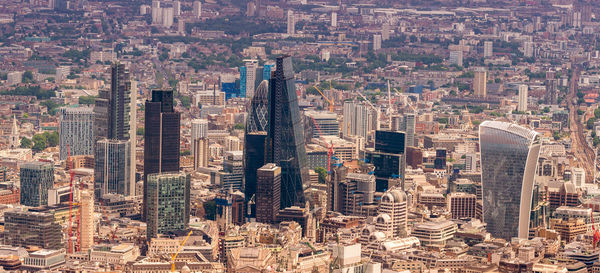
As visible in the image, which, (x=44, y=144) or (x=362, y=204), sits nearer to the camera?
(x=362, y=204)

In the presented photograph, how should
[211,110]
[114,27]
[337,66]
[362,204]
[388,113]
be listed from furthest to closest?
[114,27]
[337,66]
[211,110]
[388,113]
[362,204]

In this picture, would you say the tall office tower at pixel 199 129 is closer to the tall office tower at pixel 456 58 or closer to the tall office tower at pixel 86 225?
the tall office tower at pixel 86 225

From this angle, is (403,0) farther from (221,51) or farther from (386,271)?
(386,271)

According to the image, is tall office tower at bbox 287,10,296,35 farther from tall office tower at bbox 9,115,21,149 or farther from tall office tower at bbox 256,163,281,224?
tall office tower at bbox 256,163,281,224

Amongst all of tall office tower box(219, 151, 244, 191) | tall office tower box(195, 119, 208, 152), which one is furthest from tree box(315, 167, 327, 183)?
tall office tower box(195, 119, 208, 152)

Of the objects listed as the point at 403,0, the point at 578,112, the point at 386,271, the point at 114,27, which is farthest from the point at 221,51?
the point at 386,271

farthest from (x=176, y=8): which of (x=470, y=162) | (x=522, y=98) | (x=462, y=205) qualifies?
(x=462, y=205)

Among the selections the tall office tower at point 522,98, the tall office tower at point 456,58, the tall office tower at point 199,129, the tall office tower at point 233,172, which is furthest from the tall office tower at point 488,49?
the tall office tower at point 233,172

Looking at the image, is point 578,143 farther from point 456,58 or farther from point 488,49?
point 488,49
